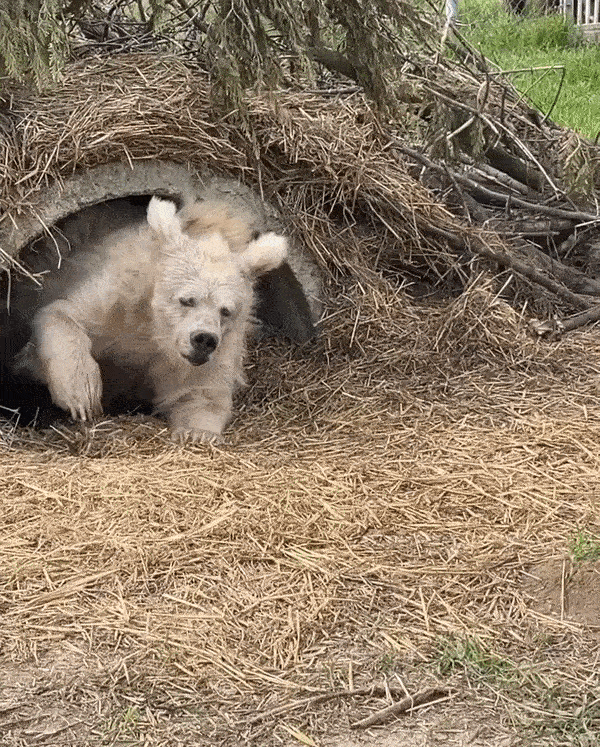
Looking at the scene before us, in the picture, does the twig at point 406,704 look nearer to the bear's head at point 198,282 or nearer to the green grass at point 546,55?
the bear's head at point 198,282

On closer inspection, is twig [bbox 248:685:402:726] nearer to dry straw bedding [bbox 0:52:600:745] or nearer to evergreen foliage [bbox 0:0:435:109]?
dry straw bedding [bbox 0:52:600:745]

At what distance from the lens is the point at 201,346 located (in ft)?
16.0

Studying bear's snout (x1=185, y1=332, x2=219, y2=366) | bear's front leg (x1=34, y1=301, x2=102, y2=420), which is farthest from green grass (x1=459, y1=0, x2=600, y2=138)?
bear's front leg (x1=34, y1=301, x2=102, y2=420)

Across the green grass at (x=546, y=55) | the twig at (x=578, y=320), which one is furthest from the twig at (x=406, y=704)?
the green grass at (x=546, y=55)

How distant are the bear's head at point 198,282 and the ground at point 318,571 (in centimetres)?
44

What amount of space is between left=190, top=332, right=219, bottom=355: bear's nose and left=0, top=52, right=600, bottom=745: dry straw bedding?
0.40m

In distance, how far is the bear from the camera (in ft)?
16.4

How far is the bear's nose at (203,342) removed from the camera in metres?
4.84

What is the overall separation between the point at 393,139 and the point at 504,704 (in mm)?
3960

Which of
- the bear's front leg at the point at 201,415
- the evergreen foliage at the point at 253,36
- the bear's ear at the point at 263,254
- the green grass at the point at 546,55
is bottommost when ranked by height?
the green grass at the point at 546,55

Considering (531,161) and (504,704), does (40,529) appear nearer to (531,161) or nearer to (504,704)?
(504,704)

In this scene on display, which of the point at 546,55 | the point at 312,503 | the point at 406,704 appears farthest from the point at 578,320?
the point at 546,55

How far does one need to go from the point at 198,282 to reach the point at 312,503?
1.44 m

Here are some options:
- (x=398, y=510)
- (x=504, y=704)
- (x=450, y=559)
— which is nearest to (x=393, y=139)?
(x=398, y=510)
